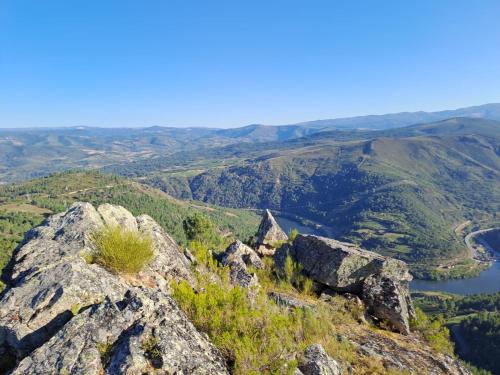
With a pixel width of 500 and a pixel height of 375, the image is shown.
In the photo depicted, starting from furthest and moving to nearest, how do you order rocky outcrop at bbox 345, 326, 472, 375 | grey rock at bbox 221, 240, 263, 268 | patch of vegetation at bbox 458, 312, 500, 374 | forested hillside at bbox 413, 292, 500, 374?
forested hillside at bbox 413, 292, 500, 374 < patch of vegetation at bbox 458, 312, 500, 374 < grey rock at bbox 221, 240, 263, 268 < rocky outcrop at bbox 345, 326, 472, 375

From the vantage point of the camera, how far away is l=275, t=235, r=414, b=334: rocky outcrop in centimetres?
1603

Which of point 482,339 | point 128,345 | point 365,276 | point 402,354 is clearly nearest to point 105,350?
point 128,345

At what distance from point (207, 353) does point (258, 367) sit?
123cm

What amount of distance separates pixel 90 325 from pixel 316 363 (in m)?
5.77

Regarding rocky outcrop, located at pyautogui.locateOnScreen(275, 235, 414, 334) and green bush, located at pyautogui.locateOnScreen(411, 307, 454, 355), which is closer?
green bush, located at pyautogui.locateOnScreen(411, 307, 454, 355)

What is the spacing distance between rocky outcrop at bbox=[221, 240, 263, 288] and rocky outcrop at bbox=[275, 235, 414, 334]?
9.11 ft

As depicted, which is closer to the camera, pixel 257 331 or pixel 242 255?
pixel 257 331

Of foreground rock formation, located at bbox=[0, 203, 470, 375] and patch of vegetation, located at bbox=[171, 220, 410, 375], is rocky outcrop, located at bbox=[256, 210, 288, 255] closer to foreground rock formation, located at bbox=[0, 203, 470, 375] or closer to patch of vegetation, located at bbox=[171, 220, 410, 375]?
foreground rock formation, located at bbox=[0, 203, 470, 375]

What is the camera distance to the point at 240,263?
58.8 ft

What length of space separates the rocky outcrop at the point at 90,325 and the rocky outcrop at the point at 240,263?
5.62m

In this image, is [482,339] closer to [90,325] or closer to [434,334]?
[434,334]

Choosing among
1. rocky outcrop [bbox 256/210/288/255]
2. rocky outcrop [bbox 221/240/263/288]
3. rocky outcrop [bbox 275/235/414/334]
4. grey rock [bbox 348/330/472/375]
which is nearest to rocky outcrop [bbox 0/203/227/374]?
rocky outcrop [bbox 221/240/263/288]

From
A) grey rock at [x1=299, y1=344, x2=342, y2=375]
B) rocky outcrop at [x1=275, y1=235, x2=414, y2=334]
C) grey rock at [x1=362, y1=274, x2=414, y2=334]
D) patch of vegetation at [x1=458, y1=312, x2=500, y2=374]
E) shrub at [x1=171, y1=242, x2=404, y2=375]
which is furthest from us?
patch of vegetation at [x1=458, y1=312, x2=500, y2=374]

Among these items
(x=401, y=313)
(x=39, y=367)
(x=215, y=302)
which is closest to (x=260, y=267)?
(x=401, y=313)
